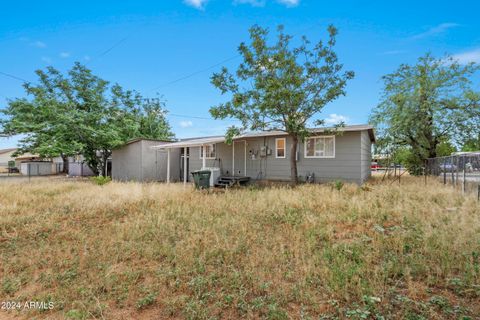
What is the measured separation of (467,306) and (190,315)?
288 centimetres

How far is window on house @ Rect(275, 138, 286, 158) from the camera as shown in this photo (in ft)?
43.5

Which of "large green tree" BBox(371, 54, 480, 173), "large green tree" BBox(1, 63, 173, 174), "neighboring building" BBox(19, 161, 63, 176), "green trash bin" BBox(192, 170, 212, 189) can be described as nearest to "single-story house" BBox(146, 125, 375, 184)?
"green trash bin" BBox(192, 170, 212, 189)

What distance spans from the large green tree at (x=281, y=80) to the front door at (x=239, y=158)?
330 centimetres

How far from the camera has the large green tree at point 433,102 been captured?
14.9m

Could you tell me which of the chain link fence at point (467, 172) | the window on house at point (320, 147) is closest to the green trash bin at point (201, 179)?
the window on house at point (320, 147)

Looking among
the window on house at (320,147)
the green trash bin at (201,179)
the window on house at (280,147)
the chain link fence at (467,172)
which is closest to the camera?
the chain link fence at (467,172)

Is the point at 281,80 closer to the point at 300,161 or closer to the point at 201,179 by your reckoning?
the point at 300,161

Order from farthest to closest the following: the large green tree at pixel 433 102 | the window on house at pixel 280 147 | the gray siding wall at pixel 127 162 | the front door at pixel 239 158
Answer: the gray siding wall at pixel 127 162 → the large green tree at pixel 433 102 → the front door at pixel 239 158 → the window on house at pixel 280 147

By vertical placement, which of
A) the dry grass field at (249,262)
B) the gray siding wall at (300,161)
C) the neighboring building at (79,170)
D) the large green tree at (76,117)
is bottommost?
the dry grass field at (249,262)

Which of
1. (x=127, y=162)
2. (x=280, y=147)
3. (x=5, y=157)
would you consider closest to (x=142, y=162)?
(x=127, y=162)

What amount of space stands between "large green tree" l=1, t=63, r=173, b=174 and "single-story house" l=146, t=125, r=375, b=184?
264 centimetres

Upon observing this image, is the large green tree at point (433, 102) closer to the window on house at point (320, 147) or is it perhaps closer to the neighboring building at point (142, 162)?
the window on house at point (320, 147)

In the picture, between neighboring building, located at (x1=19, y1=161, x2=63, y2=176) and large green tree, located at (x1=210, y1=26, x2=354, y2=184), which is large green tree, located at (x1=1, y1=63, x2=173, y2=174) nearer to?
large green tree, located at (x1=210, y1=26, x2=354, y2=184)

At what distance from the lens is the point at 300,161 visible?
1276 centimetres
